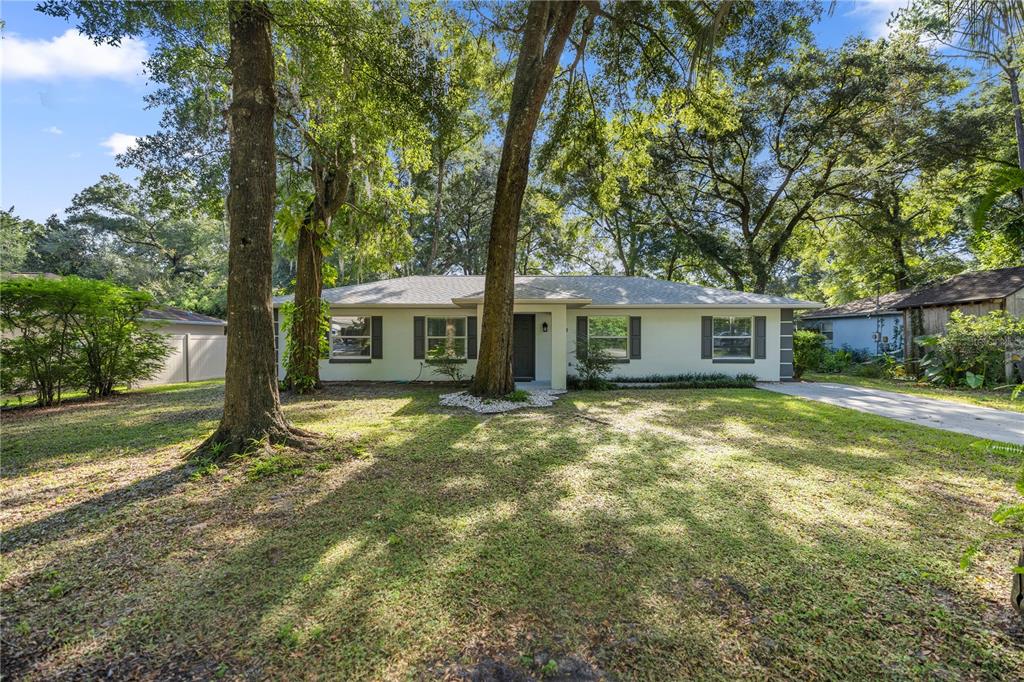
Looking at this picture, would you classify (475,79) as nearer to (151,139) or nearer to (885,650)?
(151,139)

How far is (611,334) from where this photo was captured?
1212 centimetres

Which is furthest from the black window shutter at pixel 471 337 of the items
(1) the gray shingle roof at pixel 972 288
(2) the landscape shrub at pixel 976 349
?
(1) the gray shingle roof at pixel 972 288

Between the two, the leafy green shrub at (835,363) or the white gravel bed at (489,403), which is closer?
the white gravel bed at (489,403)

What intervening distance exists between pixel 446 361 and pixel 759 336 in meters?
9.09

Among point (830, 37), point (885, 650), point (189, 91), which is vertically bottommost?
point (885, 650)

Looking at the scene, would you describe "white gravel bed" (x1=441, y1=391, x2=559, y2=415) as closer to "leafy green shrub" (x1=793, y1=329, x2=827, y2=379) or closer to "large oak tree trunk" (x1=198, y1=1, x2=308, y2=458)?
"large oak tree trunk" (x1=198, y1=1, x2=308, y2=458)

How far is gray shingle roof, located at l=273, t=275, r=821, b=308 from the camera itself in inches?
454

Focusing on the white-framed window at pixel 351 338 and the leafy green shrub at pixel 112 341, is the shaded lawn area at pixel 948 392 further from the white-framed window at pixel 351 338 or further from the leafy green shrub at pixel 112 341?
the leafy green shrub at pixel 112 341

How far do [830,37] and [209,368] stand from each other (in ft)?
75.0

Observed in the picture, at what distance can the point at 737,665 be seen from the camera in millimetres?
1965

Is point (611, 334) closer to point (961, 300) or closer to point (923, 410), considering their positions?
point (923, 410)

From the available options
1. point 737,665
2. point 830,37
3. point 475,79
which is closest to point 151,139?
point 475,79

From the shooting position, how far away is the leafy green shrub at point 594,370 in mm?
Result: 10852

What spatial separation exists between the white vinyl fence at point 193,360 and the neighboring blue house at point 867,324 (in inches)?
877
